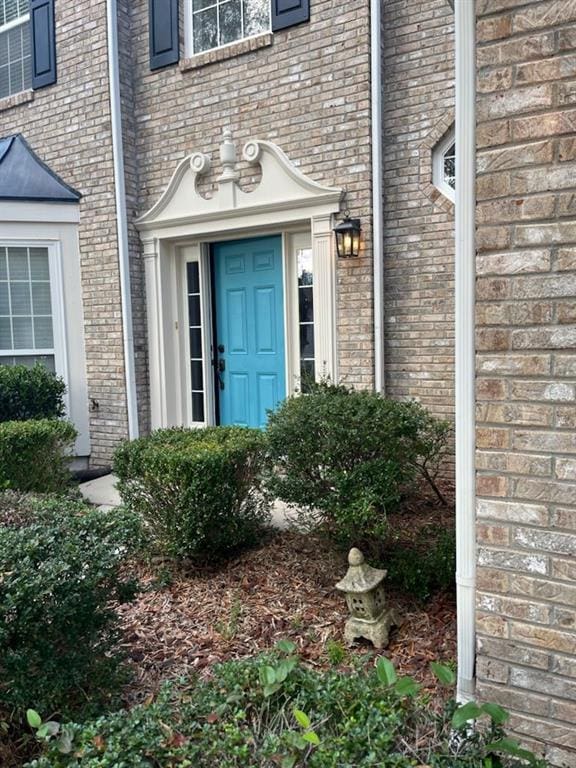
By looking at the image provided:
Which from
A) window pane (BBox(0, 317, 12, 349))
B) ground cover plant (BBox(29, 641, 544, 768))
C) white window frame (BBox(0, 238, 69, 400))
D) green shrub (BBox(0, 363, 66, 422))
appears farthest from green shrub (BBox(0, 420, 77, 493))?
ground cover plant (BBox(29, 641, 544, 768))

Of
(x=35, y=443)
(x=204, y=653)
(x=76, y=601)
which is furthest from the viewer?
(x=35, y=443)

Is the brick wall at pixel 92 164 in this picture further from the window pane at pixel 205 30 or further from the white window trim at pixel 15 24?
the window pane at pixel 205 30

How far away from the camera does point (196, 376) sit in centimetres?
622

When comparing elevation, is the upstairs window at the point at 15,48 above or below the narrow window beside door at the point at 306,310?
above

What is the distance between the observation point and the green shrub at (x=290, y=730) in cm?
153

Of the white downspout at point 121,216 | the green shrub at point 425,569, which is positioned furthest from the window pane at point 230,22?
the green shrub at point 425,569

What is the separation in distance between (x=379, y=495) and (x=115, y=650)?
1417 mm

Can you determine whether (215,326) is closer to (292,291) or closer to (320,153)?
(292,291)

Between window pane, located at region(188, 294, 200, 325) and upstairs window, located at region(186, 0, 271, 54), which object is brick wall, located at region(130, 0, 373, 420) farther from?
window pane, located at region(188, 294, 200, 325)

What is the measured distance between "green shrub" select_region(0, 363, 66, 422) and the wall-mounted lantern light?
3.07 m

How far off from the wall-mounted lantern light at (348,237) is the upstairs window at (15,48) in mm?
4128

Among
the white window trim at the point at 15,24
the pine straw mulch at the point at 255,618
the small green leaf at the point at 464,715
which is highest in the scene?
the white window trim at the point at 15,24

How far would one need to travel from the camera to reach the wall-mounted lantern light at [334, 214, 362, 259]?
4.85 meters

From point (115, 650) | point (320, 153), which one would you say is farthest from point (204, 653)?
point (320, 153)
